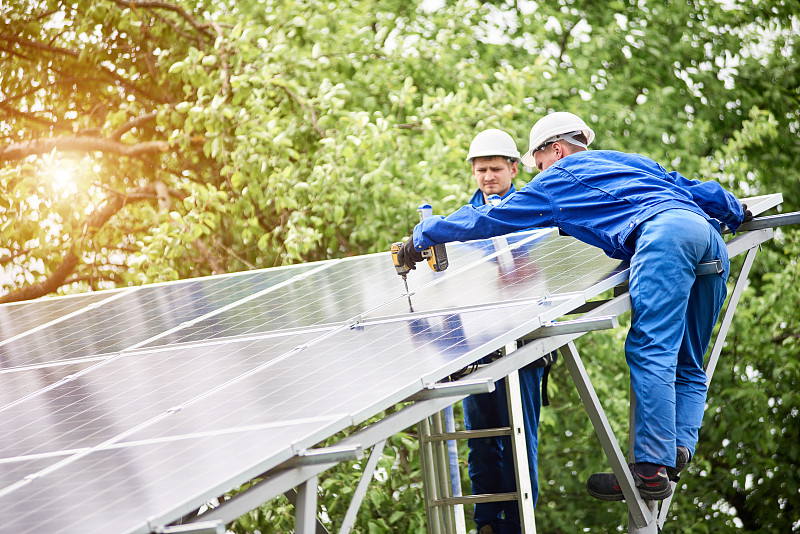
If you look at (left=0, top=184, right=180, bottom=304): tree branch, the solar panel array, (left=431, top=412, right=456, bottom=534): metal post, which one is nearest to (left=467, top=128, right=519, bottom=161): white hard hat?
the solar panel array

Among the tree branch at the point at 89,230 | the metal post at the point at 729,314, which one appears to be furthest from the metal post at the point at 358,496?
the tree branch at the point at 89,230

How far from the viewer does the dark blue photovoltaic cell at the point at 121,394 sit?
3.38 meters

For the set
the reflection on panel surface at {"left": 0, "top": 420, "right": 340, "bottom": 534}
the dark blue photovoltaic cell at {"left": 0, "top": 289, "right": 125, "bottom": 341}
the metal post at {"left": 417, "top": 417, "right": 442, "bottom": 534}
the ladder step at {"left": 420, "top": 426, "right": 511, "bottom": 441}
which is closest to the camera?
the reflection on panel surface at {"left": 0, "top": 420, "right": 340, "bottom": 534}

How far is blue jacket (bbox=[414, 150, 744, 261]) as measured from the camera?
4.59m

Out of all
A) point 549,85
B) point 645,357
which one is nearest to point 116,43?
point 549,85

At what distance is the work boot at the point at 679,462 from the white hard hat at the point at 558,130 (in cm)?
171

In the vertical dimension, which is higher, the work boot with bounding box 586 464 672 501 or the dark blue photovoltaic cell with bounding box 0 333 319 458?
the dark blue photovoltaic cell with bounding box 0 333 319 458

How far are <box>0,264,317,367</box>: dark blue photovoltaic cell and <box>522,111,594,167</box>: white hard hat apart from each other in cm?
208

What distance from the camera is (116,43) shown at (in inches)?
429

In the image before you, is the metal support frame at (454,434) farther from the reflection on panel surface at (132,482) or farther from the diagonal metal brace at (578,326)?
the reflection on panel surface at (132,482)

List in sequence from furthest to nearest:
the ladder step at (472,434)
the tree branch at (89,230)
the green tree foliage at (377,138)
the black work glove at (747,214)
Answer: the tree branch at (89,230) → the green tree foliage at (377,138) → the black work glove at (747,214) → the ladder step at (472,434)

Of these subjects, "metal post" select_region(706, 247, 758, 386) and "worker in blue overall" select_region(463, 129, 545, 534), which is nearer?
"metal post" select_region(706, 247, 758, 386)

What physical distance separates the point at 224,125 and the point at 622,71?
15.3 ft

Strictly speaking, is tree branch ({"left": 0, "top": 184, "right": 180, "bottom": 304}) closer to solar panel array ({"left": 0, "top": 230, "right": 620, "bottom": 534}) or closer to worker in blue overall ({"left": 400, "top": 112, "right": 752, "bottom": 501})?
solar panel array ({"left": 0, "top": 230, "right": 620, "bottom": 534})
